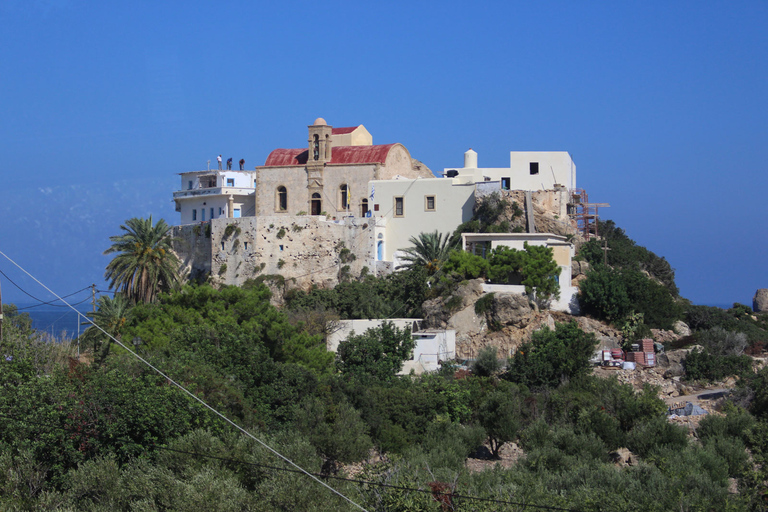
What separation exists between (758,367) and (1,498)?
27790 mm

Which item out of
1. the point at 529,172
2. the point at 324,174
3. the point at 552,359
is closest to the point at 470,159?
the point at 529,172

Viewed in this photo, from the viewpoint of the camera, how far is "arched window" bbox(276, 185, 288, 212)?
48.8m

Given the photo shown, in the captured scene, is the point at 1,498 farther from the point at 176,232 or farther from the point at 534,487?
the point at 176,232

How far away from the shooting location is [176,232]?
1969 inches

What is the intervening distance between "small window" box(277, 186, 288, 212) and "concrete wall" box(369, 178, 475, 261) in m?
5.51

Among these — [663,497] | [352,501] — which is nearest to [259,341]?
[352,501]

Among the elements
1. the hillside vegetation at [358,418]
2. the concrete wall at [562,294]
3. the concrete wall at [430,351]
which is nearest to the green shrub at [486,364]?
the hillside vegetation at [358,418]

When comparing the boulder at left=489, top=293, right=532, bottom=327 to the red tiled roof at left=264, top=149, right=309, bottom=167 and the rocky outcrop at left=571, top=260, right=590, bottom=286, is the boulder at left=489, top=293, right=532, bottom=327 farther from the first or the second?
the red tiled roof at left=264, top=149, right=309, bottom=167

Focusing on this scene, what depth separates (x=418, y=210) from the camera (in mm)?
45750

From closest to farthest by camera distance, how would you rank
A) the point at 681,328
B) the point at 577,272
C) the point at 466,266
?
the point at 466,266 < the point at 681,328 < the point at 577,272

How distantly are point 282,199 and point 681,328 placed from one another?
2241 cm

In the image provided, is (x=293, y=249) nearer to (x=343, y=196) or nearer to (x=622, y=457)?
(x=343, y=196)

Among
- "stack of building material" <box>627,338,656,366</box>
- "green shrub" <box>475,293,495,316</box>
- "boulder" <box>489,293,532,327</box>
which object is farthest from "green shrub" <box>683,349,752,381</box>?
"green shrub" <box>475,293,495,316</box>

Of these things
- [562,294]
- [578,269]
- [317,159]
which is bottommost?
[562,294]
